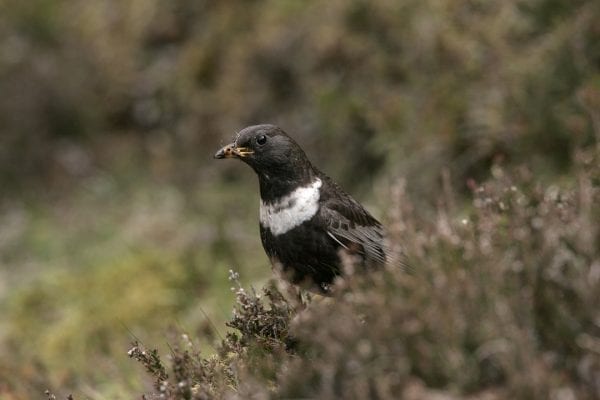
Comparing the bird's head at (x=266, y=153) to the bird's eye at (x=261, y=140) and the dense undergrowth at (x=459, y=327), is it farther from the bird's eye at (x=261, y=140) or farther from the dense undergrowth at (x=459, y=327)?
the dense undergrowth at (x=459, y=327)

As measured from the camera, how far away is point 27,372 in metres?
5.22

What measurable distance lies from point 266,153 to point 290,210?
289mm

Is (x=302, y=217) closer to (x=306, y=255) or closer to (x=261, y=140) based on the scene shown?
(x=306, y=255)

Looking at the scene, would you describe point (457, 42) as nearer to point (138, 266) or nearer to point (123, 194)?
point (138, 266)

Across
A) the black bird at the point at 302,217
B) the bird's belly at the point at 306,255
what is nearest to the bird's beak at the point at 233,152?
the black bird at the point at 302,217

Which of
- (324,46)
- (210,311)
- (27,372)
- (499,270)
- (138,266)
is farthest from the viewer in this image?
(324,46)

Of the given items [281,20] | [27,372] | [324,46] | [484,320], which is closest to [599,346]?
[484,320]

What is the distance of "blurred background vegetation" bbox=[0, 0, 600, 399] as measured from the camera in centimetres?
579

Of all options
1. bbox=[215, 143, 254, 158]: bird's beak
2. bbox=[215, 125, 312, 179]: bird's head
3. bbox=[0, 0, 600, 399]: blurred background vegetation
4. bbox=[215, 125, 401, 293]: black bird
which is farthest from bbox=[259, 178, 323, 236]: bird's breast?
bbox=[0, 0, 600, 399]: blurred background vegetation

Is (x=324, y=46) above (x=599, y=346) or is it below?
above

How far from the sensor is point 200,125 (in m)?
8.58

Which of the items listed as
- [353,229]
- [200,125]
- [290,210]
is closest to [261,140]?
[290,210]

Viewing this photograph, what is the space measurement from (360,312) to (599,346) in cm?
69

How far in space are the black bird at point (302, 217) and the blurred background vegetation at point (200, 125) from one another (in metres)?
0.89
